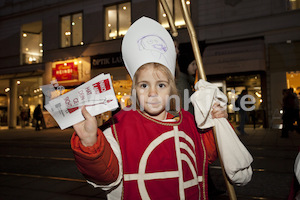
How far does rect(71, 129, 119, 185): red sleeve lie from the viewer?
112 cm

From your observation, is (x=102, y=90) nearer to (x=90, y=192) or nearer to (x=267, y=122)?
(x=90, y=192)

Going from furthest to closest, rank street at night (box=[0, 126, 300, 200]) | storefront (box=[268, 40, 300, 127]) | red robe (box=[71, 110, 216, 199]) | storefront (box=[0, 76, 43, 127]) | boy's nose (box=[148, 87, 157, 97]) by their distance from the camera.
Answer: storefront (box=[0, 76, 43, 127]), storefront (box=[268, 40, 300, 127]), street at night (box=[0, 126, 300, 200]), boy's nose (box=[148, 87, 157, 97]), red robe (box=[71, 110, 216, 199])

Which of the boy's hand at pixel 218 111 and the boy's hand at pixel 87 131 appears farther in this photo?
the boy's hand at pixel 218 111

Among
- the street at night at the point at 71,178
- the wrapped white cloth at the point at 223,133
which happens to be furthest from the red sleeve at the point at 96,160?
the street at night at the point at 71,178

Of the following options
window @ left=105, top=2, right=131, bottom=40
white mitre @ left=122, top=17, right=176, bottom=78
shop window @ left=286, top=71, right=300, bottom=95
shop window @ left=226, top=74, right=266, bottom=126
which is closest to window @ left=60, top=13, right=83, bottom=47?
window @ left=105, top=2, right=131, bottom=40

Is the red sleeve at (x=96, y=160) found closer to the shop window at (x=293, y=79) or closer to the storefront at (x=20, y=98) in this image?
the shop window at (x=293, y=79)

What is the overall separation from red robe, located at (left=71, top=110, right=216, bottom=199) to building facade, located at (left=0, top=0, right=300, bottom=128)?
31.6 ft

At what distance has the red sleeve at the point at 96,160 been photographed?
112cm

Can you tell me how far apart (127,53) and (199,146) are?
2.46 ft

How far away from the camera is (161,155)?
4.52ft

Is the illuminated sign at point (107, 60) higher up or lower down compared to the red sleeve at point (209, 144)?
higher up

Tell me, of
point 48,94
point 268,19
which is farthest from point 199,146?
point 268,19

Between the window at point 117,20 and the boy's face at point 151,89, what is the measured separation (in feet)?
46.5

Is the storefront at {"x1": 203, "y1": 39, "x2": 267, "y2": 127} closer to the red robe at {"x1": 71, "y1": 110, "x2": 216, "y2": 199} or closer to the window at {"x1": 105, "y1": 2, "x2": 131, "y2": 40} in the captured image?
the window at {"x1": 105, "y1": 2, "x2": 131, "y2": 40}
